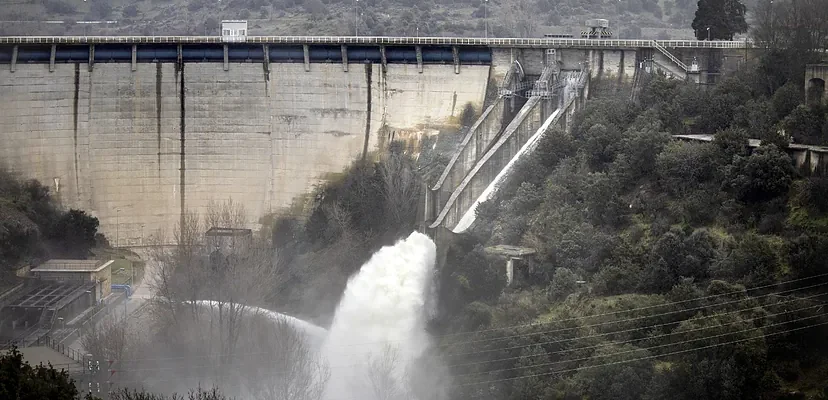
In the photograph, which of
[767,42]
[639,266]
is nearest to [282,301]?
[639,266]

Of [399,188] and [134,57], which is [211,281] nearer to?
[399,188]

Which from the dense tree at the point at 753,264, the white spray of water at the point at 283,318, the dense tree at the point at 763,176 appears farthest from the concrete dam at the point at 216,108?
the dense tree at the point at 753,264

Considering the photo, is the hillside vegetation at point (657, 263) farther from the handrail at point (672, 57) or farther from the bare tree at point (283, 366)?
the bare tree at point (283, 366)

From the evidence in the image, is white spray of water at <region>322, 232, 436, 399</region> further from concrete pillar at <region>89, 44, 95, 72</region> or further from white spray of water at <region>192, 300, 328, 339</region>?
concrete pillar at <region>89, 44, 95, 72</region>

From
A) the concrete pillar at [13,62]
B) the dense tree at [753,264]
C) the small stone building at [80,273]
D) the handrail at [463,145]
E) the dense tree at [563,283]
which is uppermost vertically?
the concrete pillar at [13,62]

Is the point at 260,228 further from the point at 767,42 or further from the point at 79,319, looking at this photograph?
the point at 767,42

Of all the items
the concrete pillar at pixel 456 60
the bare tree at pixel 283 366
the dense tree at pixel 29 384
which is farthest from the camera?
the concrete pillar at pixel 456 60

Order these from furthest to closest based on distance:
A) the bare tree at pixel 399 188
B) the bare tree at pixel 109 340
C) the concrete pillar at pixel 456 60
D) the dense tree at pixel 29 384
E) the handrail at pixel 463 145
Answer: the concrete pillar at pixel 456 60
the bare tree at pixel 399 188
the handrail at pixel 463 145
the bare tree at pixel 109 340
the dense tree at pixel 29 384
